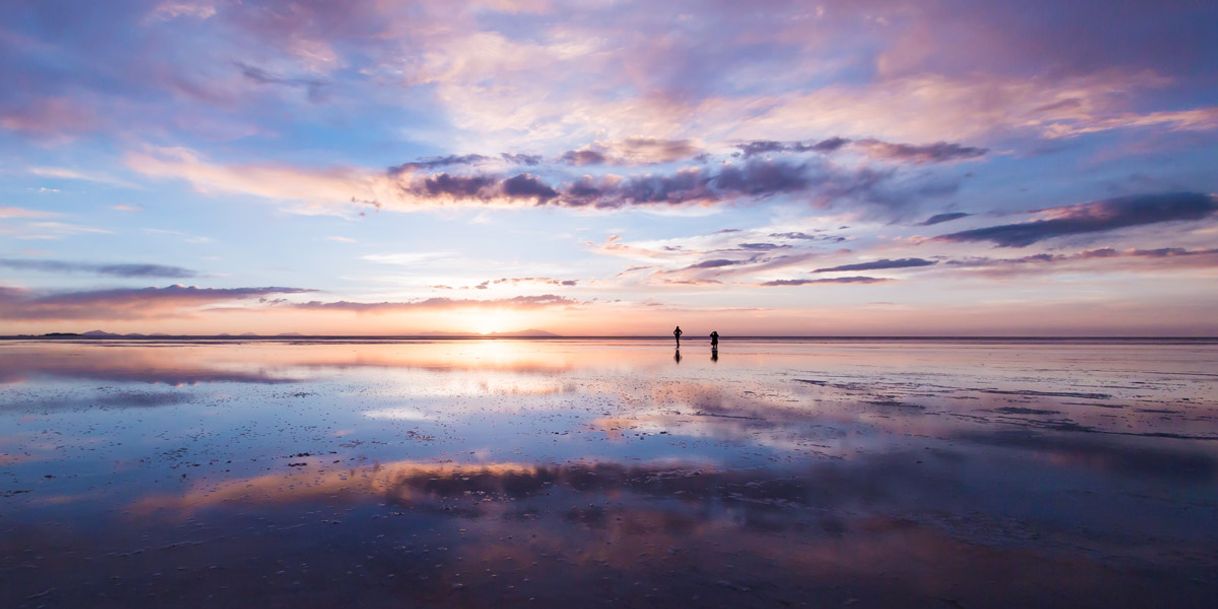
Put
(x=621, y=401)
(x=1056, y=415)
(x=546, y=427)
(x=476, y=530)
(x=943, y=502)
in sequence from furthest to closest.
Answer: (x=621, y=401) < (x=1056, y=415) < (x=546, y=427) < (x=943, y=502) < (x=476, y=530)

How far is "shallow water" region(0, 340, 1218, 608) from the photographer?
733 cm

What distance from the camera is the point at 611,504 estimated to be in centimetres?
1059

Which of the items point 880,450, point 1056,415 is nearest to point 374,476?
point 880,450

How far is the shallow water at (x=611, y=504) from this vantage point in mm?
7332

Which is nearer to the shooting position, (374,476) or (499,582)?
(499,582)

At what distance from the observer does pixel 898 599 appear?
22.8 feet

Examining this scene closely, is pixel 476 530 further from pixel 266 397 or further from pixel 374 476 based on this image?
pixel 266 397

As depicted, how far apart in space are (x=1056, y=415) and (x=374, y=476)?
67.4ft

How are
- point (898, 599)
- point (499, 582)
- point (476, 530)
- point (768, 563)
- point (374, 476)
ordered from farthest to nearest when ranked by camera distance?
1. point (374, 476)
2. point (476, 530)
3. point (768, 563)
4. point (499, 582)
5. point (898, 599)

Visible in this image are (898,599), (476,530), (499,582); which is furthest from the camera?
(476,530)

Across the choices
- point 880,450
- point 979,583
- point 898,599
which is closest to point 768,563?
point 898,599

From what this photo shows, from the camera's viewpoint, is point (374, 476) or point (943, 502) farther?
point (374, 476)

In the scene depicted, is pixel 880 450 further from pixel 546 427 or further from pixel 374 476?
pixel 374 476

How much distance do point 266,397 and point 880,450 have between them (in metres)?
22.7
